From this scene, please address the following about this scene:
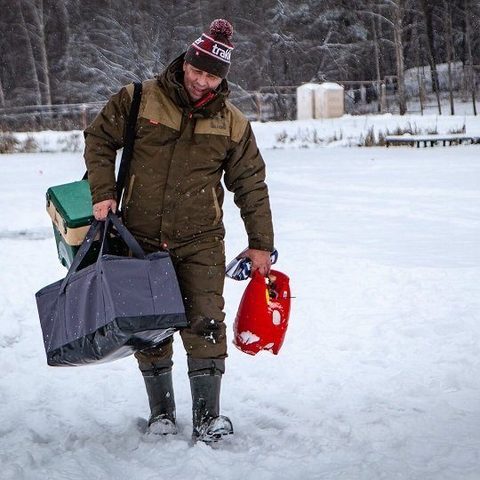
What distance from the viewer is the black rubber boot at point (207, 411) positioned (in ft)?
9.77

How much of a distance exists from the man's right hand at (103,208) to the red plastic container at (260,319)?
2.38ft

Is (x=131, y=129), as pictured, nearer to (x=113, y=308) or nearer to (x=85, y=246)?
(x=85, y=246)

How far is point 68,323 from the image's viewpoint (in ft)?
8.66

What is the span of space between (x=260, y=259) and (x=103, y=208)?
0.71m

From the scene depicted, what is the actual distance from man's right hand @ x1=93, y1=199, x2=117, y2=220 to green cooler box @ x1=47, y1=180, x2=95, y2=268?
16 cm

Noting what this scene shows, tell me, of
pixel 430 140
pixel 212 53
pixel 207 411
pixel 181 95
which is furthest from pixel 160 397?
pixel 430 140

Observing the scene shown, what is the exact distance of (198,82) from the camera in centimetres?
281

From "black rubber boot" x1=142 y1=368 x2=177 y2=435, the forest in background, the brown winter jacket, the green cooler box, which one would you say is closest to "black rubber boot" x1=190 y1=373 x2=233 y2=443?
"black rubber boot" x1=142 y1=368 x2=177 y2=435

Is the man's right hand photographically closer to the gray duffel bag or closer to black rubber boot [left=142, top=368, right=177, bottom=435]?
the gray duffel bag

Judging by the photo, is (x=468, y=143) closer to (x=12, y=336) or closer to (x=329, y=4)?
(x=12, y=336)

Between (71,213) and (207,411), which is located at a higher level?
(71,213)

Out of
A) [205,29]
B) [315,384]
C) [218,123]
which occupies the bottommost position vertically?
[315,384]

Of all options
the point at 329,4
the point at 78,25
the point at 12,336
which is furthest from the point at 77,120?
the point at 12,336

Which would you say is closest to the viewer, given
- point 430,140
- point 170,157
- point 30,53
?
point 170,157
